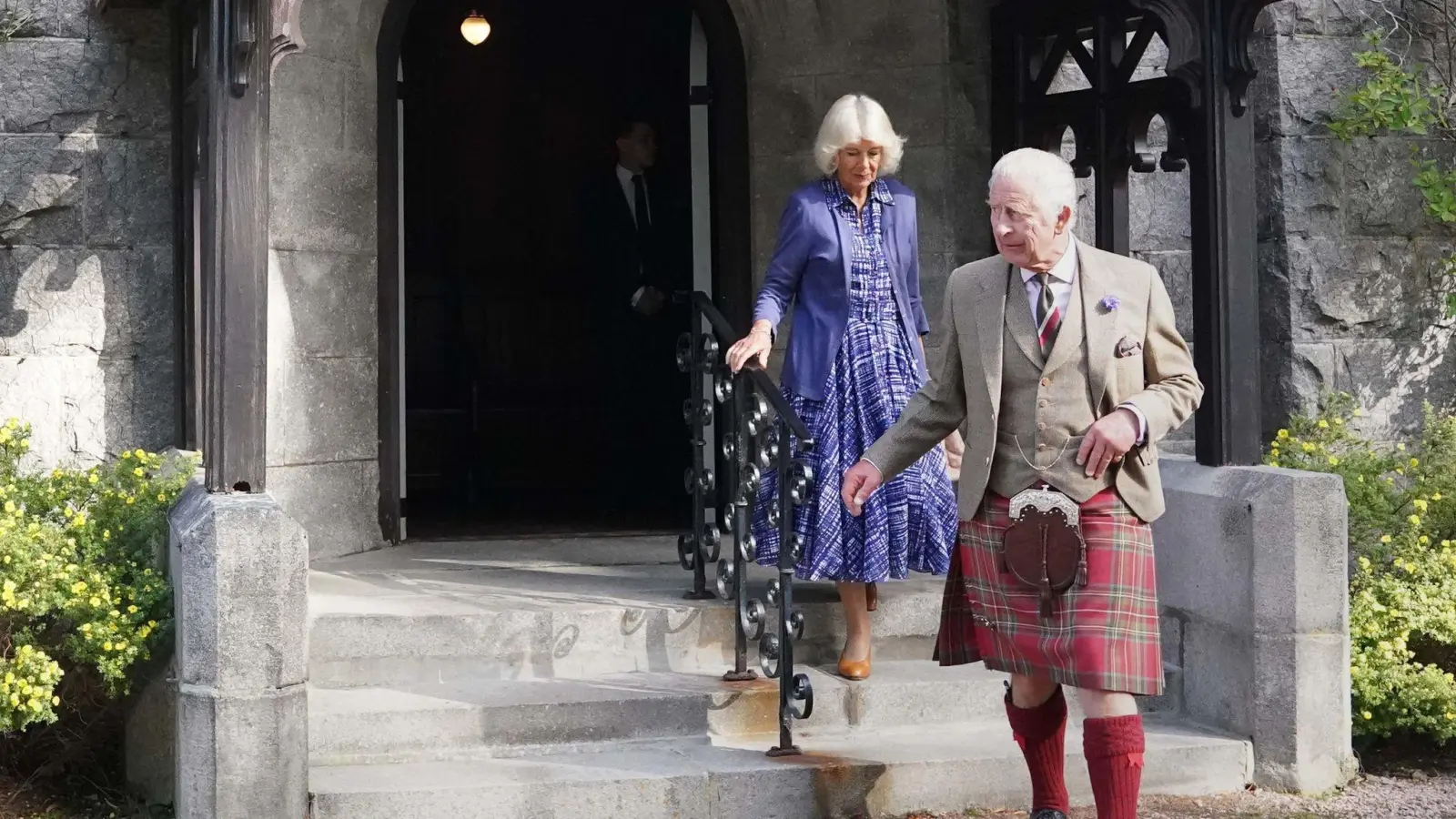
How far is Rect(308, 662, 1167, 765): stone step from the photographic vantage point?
16.6ft

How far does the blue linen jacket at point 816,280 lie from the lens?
546 centimetres

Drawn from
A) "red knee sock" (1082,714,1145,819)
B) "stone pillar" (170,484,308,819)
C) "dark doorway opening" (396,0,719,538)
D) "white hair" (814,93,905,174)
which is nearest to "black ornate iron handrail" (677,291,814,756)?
"white hair" (814,93,905,174)

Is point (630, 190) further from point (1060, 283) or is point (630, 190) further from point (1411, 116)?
point (1060, 283)

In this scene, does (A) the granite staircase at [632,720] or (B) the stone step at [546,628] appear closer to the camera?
(A) the granite staircase at [632,720]

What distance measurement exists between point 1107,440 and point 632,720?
79.8 inches

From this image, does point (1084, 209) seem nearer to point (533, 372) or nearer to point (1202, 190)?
point (1202, 190)

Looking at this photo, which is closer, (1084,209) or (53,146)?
(53,146)

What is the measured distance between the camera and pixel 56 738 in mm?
5328

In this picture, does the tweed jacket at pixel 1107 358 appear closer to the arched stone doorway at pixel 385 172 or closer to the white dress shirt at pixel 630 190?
the arched stone doorway at pixel 385 172

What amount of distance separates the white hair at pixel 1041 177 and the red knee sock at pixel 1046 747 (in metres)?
1.20

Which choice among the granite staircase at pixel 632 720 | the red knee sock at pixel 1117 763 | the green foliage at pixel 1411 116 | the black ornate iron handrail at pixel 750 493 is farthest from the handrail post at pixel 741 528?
the green foliage at pixel 1411 116

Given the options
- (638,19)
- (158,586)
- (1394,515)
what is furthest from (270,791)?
(638,19)

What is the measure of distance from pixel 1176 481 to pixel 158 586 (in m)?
3.29

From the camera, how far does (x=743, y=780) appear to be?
4.86m
